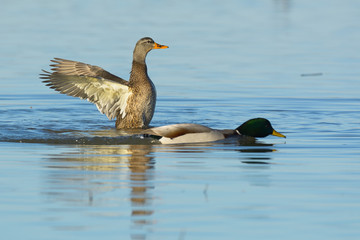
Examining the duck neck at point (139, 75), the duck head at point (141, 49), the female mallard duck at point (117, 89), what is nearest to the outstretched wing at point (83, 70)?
the female mallard duck at point (117, 89)

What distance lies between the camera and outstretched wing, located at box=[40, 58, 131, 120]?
13.7 m

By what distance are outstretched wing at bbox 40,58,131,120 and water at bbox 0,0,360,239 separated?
0.36 metres

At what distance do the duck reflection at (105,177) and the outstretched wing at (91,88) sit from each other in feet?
8.20

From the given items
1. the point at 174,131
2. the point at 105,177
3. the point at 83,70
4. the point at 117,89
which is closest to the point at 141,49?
the point at 117,89

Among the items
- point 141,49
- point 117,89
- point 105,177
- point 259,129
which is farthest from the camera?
point 141,49

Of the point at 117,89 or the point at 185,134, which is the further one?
the point at 117,89

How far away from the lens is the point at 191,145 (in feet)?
37.4

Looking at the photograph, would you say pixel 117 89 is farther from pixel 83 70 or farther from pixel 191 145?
pixel 191 145

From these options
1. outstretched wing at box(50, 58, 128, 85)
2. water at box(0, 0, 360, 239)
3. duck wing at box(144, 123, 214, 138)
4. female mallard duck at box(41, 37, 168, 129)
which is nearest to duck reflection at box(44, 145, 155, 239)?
water at box(0, 0, 360, 239)

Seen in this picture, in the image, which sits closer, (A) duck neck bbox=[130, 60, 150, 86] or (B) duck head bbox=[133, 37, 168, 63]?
(A) duck neck bbox=[130, 60, 150, 86]

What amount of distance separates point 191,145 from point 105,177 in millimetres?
2689

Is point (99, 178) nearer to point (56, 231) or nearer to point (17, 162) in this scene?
point (17, 162)

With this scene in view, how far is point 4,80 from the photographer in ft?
58.2

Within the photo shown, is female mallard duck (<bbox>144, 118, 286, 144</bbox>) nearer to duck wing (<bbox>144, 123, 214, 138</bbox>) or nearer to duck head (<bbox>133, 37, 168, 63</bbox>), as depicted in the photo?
duck wing (<bbox>144, 123, 214, 138</bbox>)
